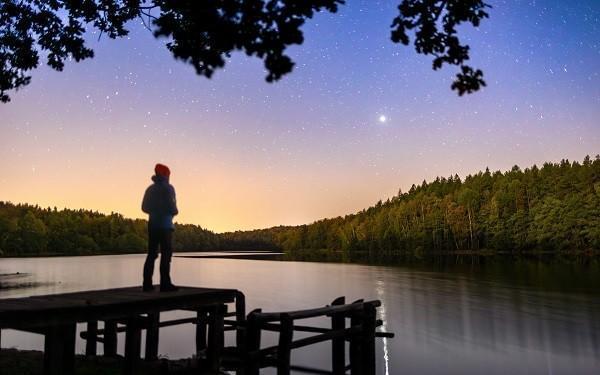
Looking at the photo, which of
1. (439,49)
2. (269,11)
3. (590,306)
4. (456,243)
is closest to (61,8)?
(269,11)

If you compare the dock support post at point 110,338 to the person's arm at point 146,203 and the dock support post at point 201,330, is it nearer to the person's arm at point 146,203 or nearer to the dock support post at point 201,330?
the dock support post at point 201,330

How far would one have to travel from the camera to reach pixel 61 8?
12.8m

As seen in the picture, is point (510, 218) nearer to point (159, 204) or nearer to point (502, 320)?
point (502, 320)

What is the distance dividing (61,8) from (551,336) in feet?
95.2

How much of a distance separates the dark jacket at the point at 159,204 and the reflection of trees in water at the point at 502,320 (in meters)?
20.3

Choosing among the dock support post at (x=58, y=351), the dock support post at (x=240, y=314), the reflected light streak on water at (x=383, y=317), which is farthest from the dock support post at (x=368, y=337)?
the dock support post at (x=58, y=351)

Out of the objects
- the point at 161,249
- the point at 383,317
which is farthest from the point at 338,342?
the point at 383,317

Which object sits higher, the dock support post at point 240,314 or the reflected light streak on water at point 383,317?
the dock support post at point 240,314

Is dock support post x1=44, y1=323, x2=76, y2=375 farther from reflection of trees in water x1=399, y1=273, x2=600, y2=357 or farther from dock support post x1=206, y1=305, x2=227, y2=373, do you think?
reflection of trees in water x1=399, y1=273, x2=600, y2=357

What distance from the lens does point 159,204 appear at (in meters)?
10.7

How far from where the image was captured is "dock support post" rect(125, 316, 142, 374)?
10406mm

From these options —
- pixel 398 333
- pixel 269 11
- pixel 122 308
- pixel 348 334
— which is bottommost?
pixel 398 333

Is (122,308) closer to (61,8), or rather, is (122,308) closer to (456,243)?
(61,8)

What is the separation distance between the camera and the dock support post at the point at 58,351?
837 cm
